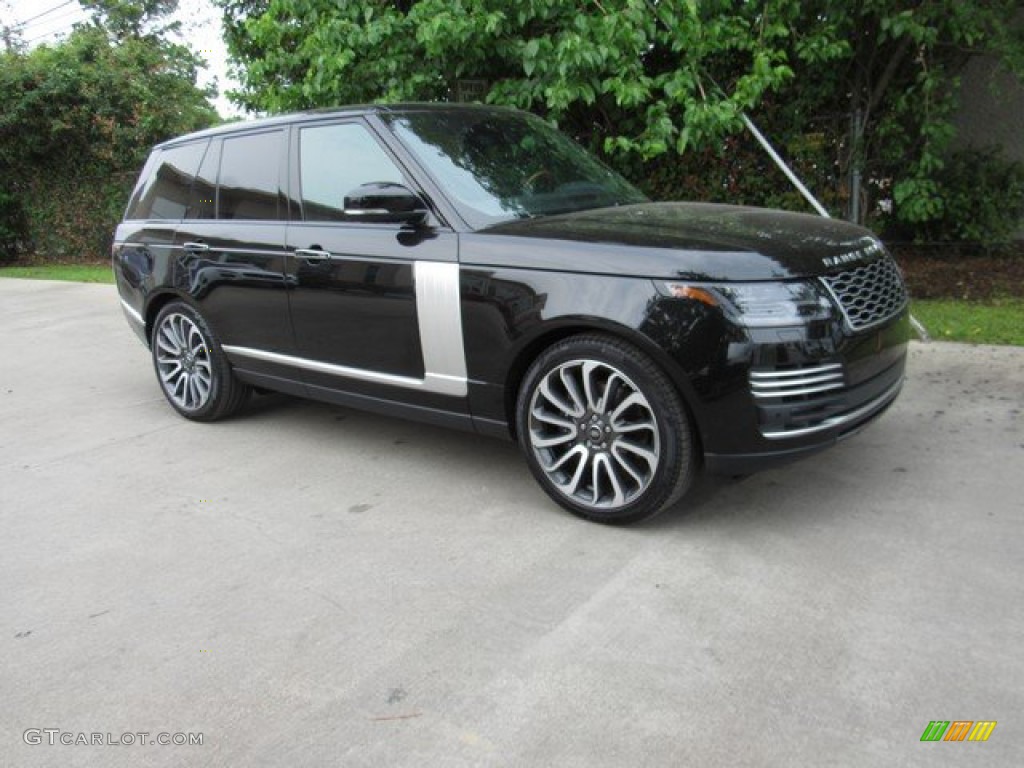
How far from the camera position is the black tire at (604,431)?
341cm

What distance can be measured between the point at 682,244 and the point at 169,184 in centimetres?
383

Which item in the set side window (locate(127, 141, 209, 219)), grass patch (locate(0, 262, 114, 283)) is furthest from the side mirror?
grass patch (locate(0, 262, 114, 283))

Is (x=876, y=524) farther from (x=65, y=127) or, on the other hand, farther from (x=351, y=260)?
(x=65, y=127)

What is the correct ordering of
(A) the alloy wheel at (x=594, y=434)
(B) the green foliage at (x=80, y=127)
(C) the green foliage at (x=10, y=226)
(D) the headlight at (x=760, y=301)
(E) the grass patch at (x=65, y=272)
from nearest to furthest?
(D) the headlight at (x=760, y=301)
(A) the alloy wheel at (x=594, y=434)
(E) the grass patch at (x=65, y=272)
(B) the green foliage at (x=80, y=127)
(C) the green foliage at (x=10, y=226)

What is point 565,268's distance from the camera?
3.55 metres

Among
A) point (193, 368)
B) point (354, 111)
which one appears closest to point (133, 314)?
point (193, 368)

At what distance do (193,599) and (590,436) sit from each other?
1731 millimetres

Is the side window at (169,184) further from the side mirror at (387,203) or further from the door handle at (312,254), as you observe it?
the side mirror at (387,203)

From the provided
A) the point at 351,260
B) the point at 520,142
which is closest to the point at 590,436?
the point at 351,260

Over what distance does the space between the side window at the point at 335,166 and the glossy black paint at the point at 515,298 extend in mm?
63

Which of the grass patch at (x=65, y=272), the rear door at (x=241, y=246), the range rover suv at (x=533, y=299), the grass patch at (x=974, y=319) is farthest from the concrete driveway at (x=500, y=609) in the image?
the grass patch at (x=65, y=272)

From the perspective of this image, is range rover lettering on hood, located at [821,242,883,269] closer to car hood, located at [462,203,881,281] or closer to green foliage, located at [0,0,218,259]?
car hood, located at [462,203,881,281]

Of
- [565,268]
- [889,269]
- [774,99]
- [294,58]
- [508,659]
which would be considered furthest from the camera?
[774,99]

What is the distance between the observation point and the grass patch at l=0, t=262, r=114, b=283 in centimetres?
1492
